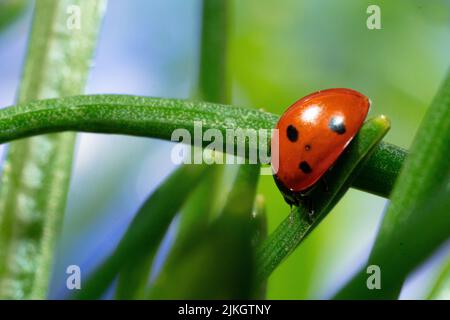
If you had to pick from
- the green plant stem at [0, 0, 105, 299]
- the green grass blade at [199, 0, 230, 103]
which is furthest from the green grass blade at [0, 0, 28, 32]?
the green grass blade at [199, 0, 230, 103]

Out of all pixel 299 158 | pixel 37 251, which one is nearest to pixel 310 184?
pixel 299 158

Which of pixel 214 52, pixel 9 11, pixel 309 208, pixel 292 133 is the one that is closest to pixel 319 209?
pixel 309 208

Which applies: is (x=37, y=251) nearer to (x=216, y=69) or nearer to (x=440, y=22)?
(x=216, y=69)

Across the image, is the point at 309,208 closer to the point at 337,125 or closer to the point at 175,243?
the point at 175,243

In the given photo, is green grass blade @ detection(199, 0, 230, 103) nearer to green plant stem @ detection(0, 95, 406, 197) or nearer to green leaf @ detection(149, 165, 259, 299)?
green plant stem @ detection(0, 95, 406, 197)

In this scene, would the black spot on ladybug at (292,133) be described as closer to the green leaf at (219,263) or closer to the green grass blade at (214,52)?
the green grass blade at (214,52)

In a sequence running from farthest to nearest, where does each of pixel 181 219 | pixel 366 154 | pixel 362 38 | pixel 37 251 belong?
pixel 362 38 < pixel 37 251 < pixel 181 219 < pixel 366 154
